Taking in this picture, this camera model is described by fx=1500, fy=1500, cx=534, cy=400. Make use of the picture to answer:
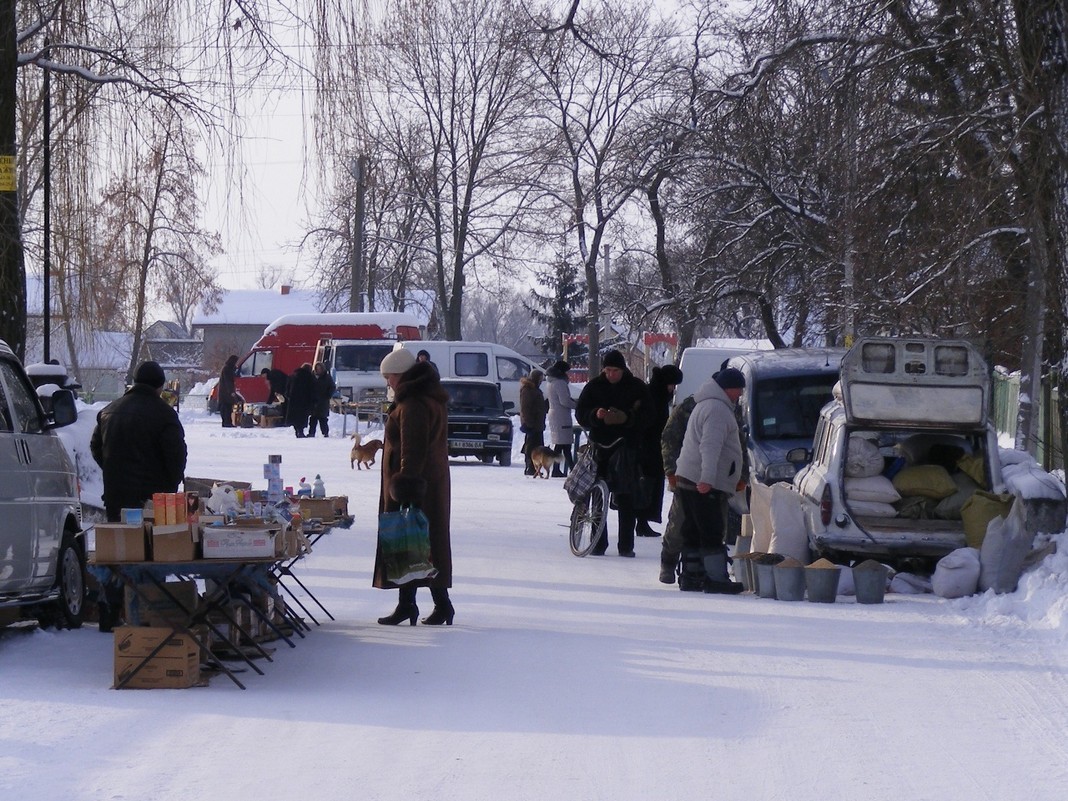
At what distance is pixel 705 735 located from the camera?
7.01 metres

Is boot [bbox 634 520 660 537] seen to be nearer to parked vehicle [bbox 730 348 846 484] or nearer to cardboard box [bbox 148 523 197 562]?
parked vehicle [bbox 730 348 846 484]

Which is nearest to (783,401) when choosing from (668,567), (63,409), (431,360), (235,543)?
(668,567)

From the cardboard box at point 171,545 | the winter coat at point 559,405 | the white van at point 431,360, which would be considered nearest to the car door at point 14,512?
the cardboard box at point 171,545

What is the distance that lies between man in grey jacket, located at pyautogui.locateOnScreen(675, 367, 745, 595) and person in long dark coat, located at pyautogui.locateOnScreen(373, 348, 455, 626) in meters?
2.69

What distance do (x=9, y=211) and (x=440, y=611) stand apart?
5.45 metres

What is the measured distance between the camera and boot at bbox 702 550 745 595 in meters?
12.2

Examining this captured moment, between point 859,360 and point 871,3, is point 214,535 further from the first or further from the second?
point 871,3

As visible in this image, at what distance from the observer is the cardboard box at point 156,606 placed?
27.7 feet

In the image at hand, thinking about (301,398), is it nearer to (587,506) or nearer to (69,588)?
(587,506)

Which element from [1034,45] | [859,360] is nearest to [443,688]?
[859,360]

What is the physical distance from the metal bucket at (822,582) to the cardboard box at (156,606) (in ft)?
16.5

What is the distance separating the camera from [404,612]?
10219mm

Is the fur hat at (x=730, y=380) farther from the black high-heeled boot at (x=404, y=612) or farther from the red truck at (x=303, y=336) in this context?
the red truck at (x=303, y=336)

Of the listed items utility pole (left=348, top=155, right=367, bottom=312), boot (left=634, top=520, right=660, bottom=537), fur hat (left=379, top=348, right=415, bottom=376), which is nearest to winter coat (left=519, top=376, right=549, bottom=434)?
utility pole (left=348, top=155, right=367, bottom=312)
